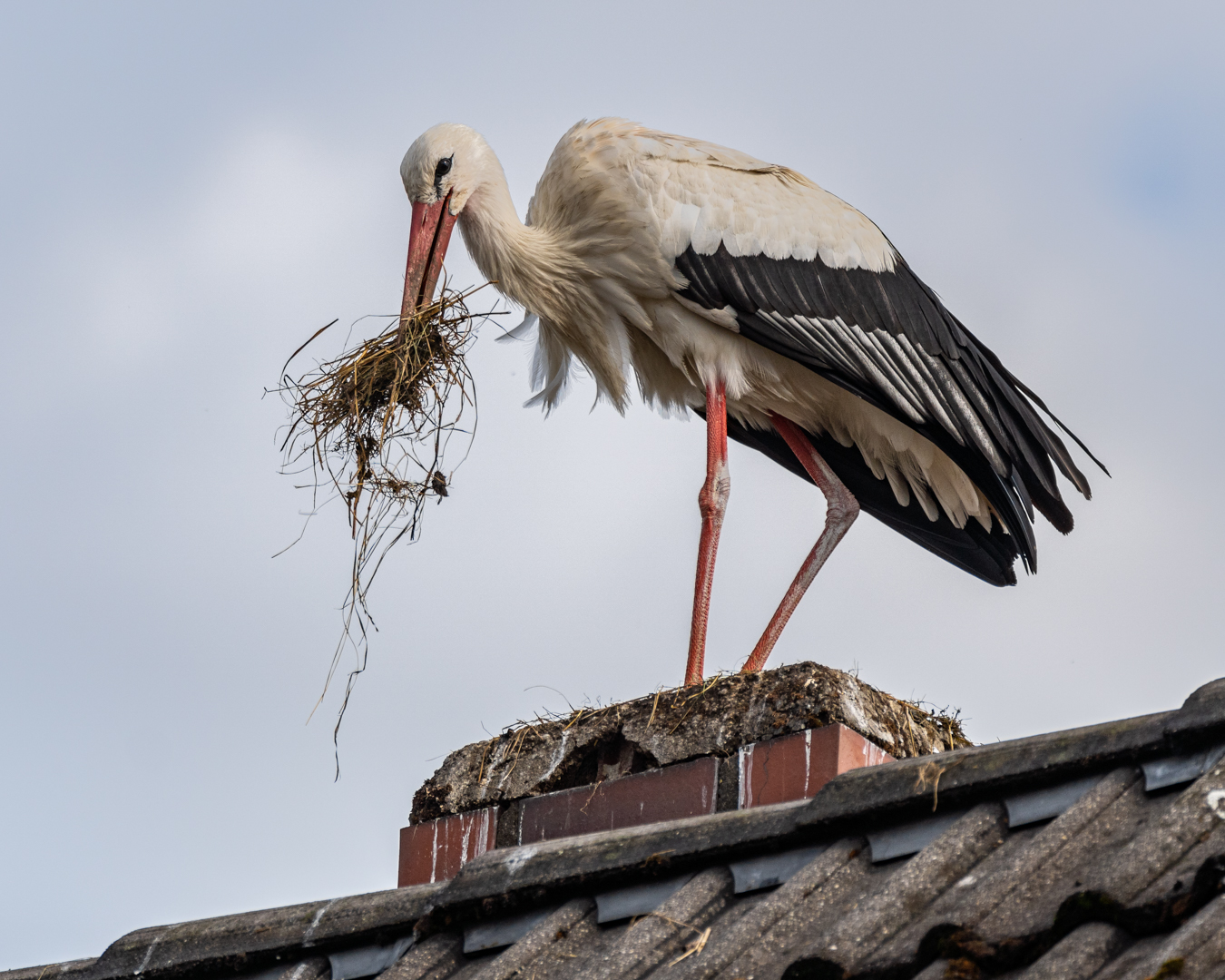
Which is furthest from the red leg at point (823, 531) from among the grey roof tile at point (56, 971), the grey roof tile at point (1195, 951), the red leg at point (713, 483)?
the grey roof tile at point (1195, 951)

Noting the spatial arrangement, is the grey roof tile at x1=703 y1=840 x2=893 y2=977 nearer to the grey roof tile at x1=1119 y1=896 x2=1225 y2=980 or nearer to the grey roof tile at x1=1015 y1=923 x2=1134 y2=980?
the grey roof tile at x1=1015 y1=923 x2=1134 y2=980

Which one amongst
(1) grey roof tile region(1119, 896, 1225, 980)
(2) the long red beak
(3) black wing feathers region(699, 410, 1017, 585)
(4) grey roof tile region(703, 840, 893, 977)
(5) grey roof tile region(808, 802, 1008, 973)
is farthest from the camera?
(3) black wing feathers region(699, 410, 1017, 585)

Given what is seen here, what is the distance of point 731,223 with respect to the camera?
5.13 meters

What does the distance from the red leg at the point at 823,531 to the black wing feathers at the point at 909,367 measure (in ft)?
1.20

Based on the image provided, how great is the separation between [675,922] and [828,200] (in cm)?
368

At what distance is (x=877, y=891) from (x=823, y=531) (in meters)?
3.32

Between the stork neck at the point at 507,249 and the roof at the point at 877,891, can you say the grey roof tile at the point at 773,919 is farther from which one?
the stork neck at the point at 507,249

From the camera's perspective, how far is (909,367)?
529cm

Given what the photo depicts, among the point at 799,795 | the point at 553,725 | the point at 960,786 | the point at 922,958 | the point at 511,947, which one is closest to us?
the point at 922,958

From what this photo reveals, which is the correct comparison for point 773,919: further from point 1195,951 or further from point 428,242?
point 428,242

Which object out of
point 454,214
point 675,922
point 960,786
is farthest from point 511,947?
point 454,214

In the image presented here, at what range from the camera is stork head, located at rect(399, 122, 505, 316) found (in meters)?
5.42

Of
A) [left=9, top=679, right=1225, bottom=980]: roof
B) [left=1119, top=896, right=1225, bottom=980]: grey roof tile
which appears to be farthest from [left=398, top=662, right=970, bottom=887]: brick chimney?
[left=1119, top=896, right=1225, bottom=980]: grey roof tile

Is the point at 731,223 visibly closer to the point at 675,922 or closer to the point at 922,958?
the point at 675,922
